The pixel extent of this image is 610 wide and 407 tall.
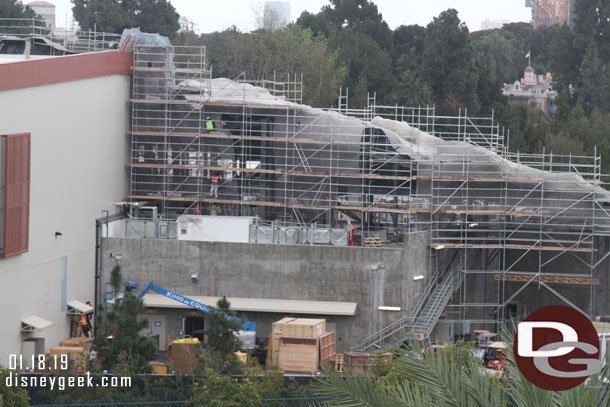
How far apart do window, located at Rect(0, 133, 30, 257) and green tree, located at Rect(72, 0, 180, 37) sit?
66.8m

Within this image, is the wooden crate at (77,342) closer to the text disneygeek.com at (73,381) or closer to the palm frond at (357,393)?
the text disneygeek.com at (73,381)

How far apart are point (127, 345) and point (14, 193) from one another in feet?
23.3

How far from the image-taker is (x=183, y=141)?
142ft

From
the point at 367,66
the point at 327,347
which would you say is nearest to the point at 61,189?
the point at 327,347

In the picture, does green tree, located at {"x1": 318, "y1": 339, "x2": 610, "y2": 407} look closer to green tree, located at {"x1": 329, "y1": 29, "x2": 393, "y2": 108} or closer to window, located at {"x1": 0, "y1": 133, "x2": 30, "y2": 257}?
window, located at {"x1": 0, "y1": 133, "x2": 30, "y2": 257}

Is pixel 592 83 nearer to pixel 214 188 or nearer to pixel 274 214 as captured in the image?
pixel 274 214

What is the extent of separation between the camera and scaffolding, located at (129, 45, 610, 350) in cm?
3991

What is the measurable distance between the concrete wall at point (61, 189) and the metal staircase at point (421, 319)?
10.8 m

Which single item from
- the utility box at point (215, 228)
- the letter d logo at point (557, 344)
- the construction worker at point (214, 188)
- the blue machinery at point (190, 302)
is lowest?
the blue machinery at point (190, 302)

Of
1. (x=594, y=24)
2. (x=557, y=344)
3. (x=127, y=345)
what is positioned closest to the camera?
(x=557, y=344)

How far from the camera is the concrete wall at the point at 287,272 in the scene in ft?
126

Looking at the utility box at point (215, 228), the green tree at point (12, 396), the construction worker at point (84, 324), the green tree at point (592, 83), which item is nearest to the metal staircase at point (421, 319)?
the utility box at point (215, 228)

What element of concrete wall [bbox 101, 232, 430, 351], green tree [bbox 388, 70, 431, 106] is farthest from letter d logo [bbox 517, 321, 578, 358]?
green tree [bbox 388, 70, 431, 106]

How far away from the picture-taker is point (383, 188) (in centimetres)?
4128
